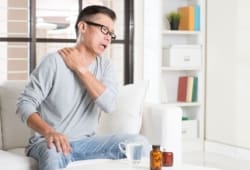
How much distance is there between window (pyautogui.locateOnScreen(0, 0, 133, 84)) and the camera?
4316mm

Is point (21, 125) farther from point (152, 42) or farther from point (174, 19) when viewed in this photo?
point (174, 19)

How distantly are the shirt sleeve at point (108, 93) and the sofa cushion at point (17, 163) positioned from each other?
45 cm

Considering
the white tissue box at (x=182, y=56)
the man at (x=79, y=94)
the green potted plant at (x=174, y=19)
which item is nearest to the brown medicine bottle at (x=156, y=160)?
the man at (x=79, y=94)

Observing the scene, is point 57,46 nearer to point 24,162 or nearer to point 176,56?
point 176,56

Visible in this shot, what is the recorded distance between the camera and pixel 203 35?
196 inches

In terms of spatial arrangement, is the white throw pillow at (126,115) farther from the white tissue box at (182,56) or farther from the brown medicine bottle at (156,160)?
the white tissue box at (182,56)

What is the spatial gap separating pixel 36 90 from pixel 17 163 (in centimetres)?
37

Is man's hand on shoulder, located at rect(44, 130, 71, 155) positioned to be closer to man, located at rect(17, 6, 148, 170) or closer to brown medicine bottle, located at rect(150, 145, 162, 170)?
man, located at rect(17, 6, 148, 170)

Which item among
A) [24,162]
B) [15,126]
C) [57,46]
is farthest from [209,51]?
[24,162]

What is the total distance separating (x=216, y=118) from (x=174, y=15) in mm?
1101

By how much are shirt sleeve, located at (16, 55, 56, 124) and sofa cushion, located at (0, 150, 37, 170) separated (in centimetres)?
21

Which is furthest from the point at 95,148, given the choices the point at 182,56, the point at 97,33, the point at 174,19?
the point at 174,19

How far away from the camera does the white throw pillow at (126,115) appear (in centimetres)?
288

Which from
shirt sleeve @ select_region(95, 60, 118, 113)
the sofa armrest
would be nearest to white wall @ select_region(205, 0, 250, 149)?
the sofa armrest
